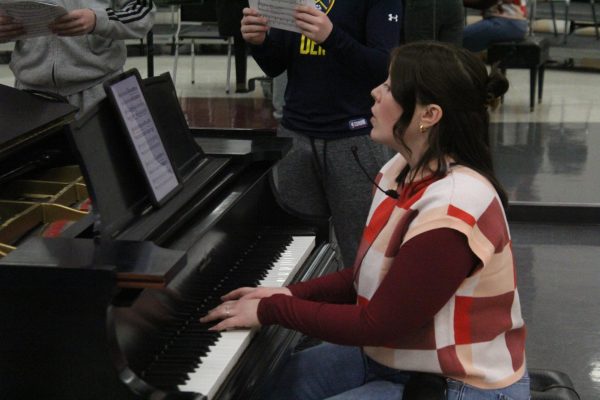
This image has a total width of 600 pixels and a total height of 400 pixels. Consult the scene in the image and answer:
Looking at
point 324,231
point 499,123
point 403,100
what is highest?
point 403,100

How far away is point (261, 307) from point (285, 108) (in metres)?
1.20

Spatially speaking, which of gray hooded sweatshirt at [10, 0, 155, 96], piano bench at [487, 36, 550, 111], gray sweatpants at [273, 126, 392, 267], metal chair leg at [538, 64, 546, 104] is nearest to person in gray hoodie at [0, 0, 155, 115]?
gray hooded sweatshirt at [10, 0, 155, 96]

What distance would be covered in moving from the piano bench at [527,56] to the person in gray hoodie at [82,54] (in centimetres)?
354

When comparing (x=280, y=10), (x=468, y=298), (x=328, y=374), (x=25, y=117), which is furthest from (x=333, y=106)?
(x=468, y=298)

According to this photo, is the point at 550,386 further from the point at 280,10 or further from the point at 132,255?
the point at 280,10

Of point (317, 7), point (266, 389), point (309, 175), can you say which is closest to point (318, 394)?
point (266, 389)

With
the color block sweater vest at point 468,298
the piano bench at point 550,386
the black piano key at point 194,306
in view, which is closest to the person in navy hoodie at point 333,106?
the black piano key at point 194,306

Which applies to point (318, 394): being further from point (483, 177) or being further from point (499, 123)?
point (499, 123)

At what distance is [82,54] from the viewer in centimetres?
320

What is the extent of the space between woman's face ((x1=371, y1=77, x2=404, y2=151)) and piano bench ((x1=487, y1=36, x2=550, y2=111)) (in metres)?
4.53

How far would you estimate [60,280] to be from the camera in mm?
1567

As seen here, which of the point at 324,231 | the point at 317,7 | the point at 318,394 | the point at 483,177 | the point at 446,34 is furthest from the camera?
the point at 446,34

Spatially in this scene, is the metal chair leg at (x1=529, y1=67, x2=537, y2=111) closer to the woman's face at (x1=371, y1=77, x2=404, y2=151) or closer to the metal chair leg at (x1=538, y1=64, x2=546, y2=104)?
the metal chair leg at (x1=538, y1=64, x2=546, y2=104)

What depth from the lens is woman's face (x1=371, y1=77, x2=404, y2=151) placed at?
1.89 m
